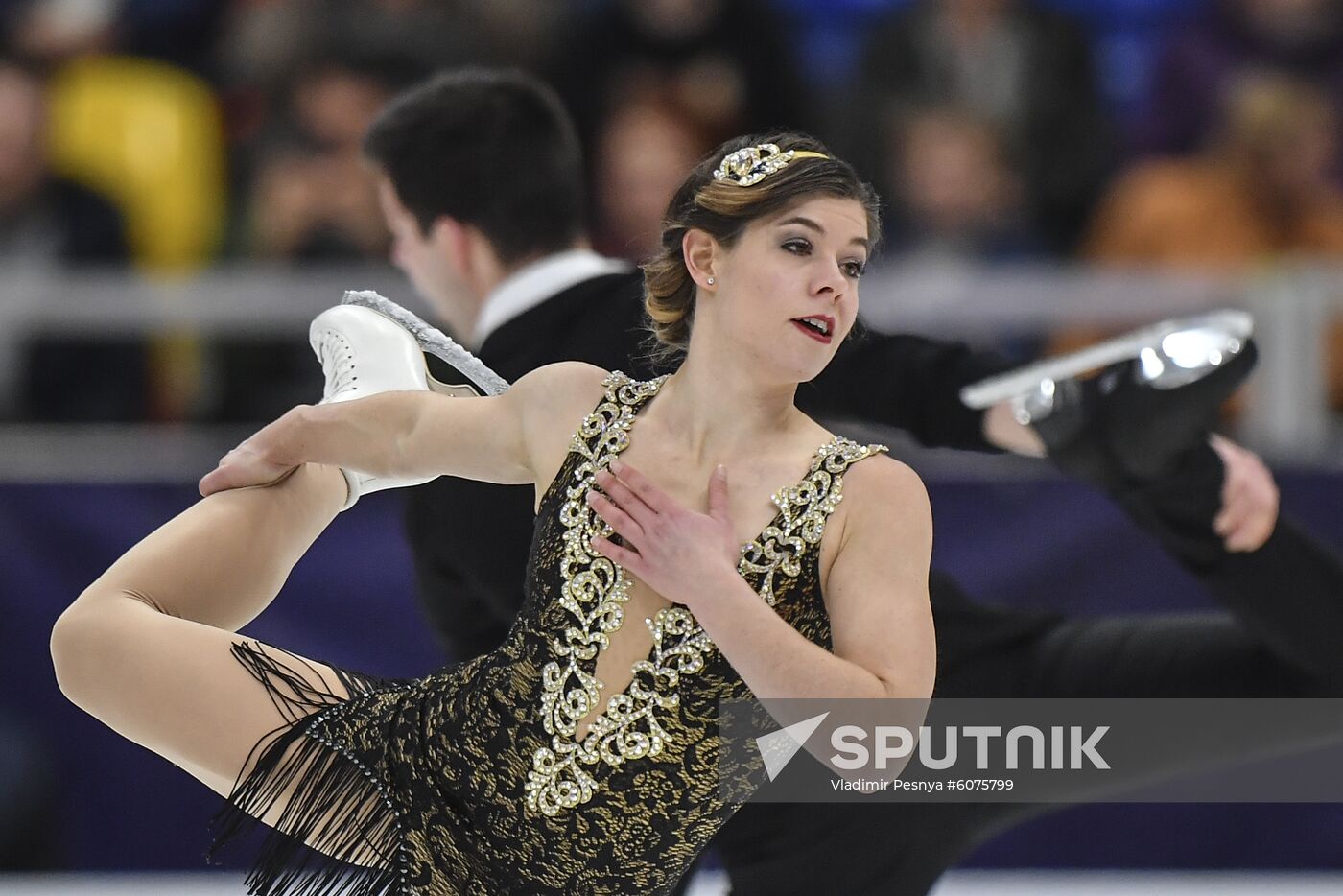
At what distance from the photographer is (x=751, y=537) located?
185 cm

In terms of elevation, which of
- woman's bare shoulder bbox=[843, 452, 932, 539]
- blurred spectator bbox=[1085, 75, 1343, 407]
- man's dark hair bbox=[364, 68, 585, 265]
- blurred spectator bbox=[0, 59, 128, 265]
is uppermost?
blurred spectator bbox=[1085, 75, 1343, 407]

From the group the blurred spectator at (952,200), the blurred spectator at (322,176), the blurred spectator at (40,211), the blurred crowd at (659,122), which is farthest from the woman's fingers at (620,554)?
the blurred spectator at (40,211)

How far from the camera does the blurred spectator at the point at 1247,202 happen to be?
4.61 metres

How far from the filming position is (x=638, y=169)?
4441 millimetres

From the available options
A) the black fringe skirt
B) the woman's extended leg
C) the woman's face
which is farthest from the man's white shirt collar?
the woman's face

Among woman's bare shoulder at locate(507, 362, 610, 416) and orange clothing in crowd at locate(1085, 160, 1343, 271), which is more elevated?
orange clothing in crowd at locate(1085, 160, 1343, 271)

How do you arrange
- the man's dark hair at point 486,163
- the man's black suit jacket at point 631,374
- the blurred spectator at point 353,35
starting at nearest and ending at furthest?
1. the man's black suit jacket at point 631,374
2. the man's dark hair at point 486,163
3. the blurred spectator at point 353,35

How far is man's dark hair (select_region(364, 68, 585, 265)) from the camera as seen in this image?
2746mm

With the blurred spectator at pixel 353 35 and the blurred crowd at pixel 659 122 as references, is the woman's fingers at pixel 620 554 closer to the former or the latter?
the blurred crowd at pixel 659 122

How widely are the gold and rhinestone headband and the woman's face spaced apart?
50mm

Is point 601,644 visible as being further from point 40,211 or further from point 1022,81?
point 1022,81

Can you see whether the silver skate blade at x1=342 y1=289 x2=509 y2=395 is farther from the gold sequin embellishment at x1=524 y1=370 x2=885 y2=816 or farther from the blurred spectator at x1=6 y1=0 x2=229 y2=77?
the blurred spectator at x1=6 y1=0 x2=229 y2=77

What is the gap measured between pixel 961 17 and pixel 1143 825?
2300mm

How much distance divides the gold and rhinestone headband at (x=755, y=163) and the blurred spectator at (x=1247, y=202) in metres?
2.90
